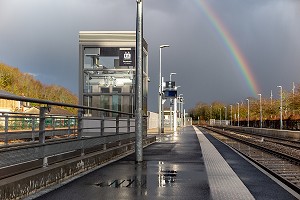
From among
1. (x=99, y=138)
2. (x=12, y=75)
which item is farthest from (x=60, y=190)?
(x=12, y=75)

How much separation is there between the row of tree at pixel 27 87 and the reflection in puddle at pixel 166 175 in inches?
3440

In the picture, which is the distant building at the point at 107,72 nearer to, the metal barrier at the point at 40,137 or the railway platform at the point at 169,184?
the metal barrier at the point at 40,137

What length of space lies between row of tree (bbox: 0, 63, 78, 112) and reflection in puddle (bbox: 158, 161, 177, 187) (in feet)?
287

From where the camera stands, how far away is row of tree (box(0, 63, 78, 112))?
4104 inches

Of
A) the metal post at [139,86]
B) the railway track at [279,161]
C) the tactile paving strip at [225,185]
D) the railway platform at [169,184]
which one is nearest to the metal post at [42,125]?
the railway platform at [169,184]

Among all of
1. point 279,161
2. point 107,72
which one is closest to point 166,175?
point 279,161

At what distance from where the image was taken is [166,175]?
1008cm

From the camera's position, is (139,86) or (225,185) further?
(139,86)

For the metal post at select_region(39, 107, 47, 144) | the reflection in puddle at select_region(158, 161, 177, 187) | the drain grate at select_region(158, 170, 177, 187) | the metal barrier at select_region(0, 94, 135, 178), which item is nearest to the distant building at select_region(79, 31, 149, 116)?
the metal barrier at select_region(0, 94, 135, 178)

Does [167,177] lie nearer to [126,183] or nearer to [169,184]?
[169,184]

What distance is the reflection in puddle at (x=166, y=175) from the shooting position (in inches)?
348

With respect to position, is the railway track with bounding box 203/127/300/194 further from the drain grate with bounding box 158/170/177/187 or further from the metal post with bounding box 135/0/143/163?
the metal post with bounding box 135/0/143/163

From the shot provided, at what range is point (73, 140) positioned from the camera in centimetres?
1058

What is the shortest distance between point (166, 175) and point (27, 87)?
11040 centimetres
